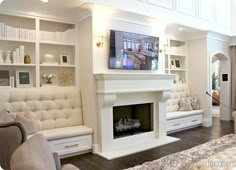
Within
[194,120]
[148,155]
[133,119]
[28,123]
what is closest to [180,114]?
[194,120]

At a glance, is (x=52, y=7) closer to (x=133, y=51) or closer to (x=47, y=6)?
(x=47, y=6)

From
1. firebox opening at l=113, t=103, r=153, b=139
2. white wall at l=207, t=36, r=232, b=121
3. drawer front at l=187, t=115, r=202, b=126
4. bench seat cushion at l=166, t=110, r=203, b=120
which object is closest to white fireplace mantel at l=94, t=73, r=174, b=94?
firebox opening at l=113, t=103, r=153, b=139

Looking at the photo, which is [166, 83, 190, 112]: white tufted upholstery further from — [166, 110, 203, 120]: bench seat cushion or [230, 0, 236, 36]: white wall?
[230, 0, 236, 36]: white wall

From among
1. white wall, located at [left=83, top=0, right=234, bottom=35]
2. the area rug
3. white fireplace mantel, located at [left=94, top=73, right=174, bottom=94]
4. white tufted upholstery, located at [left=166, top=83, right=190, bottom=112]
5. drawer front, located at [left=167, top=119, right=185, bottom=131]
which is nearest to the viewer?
Result: the area rug

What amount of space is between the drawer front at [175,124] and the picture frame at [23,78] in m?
3.17

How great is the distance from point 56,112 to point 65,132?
55 centimetres

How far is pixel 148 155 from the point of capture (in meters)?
3.66

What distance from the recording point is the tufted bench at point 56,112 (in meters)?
A: 3.50

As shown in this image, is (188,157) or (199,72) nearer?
(188,157)

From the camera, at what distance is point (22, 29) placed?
374 cm

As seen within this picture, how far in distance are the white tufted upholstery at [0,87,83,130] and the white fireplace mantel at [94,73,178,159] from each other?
1.96 feet

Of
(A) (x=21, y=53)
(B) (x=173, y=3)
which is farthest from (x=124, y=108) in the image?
(B) (x=173, y=3)

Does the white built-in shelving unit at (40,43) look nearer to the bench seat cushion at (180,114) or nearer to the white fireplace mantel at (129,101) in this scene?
the white fireplace mantel at (129,101)

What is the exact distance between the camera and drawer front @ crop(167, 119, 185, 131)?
5.07 m
